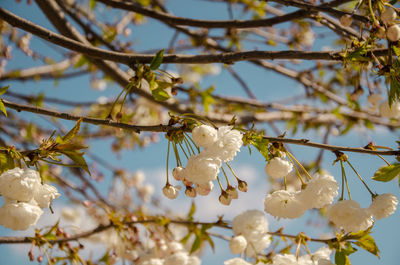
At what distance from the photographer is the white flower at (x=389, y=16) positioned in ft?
3.16

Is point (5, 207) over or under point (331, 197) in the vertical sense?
under

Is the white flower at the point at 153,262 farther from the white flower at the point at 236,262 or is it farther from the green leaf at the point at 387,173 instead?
the green leaf at the point at 387,173

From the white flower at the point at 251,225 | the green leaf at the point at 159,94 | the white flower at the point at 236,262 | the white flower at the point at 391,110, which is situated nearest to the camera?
the green leaf at the point at 159,94

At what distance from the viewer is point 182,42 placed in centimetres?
352

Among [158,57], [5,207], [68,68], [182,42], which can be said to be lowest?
[5,207]

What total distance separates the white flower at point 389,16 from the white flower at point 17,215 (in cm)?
115

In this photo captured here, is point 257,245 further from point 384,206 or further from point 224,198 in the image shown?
point 384,206

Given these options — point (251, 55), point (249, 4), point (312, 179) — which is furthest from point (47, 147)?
point (249, 4)

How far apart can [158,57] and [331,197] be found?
0.70 m

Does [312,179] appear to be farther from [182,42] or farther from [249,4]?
[182,42]

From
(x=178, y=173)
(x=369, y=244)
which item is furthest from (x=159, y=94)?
(x=369, y=244)

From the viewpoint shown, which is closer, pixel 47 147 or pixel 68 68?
pixel 47 147

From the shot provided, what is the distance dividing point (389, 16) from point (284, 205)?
2.08 ft

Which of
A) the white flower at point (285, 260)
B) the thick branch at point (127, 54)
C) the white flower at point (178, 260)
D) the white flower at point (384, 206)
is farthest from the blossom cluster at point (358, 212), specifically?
the white flower at point (178, 260)
